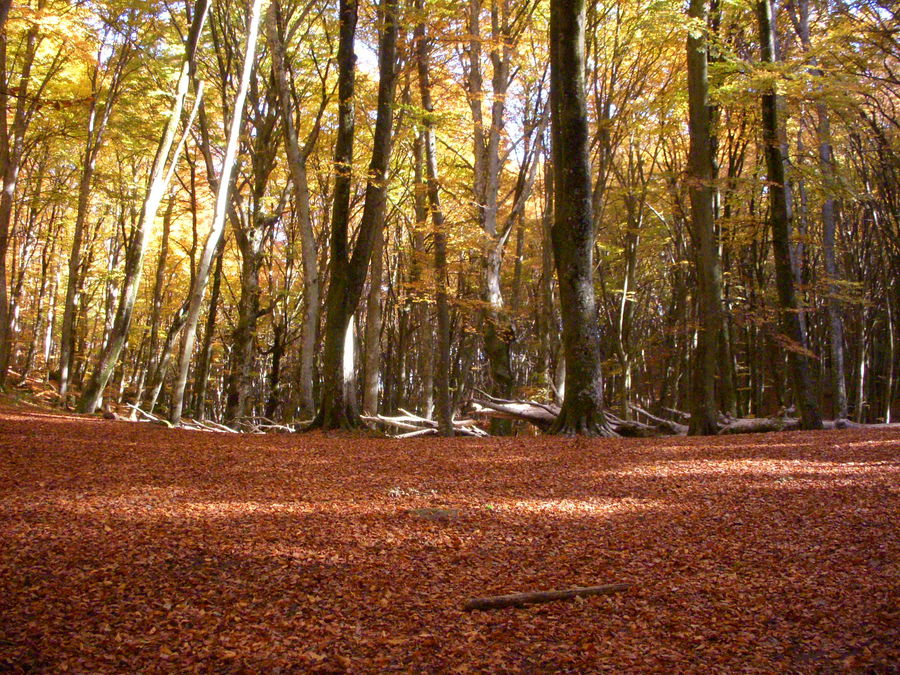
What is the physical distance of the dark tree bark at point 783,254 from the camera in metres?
10.2

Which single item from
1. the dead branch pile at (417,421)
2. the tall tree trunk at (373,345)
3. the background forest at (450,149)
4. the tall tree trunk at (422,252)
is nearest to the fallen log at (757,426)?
the background forest at (450,149)

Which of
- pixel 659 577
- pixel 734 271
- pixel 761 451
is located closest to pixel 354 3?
pixel 761 451

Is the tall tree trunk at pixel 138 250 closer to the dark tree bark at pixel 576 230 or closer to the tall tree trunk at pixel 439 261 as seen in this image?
the tall tree trunk at pixel 439 261

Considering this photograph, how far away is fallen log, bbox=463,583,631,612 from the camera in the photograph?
9.79 feet

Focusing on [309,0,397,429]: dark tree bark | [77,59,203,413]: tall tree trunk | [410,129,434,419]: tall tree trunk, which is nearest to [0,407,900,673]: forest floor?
[309,0,397,429]: dark tree bark

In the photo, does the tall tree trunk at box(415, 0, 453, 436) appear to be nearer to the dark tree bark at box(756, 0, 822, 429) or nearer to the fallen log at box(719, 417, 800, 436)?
the fallen log at box(719, 417, 800, 436)

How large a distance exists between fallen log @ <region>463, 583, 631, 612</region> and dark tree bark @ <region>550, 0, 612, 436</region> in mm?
5137

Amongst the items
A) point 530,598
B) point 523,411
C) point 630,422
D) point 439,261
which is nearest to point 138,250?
point 439,261

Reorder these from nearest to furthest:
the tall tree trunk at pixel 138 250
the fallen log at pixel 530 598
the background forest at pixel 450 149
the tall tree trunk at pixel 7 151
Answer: the fallen log at pixel 530 598
the background forest at pixel 450 149
the tall tree trunk at pixel 138 250
the tall tree trunk at pixel 7 151

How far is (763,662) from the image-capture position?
2527mm

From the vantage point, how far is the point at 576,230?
27.0ft

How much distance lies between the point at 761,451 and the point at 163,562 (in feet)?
19.5

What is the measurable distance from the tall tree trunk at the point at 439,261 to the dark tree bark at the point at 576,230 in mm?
1879

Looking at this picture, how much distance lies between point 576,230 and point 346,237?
369 centimetres
